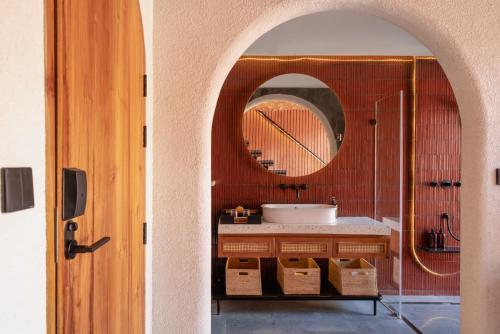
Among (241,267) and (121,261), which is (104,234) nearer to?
(121,261)

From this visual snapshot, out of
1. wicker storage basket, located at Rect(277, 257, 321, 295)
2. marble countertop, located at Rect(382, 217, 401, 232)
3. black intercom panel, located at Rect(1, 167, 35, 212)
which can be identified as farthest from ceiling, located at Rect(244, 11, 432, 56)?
black intercom panel, located at Rect(1, 167, 35, 212)

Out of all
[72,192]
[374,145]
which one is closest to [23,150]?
[72,192]

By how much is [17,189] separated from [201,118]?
125 cm

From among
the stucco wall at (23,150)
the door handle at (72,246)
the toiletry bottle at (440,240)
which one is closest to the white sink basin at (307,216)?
the toiletry bottle at (440,240)

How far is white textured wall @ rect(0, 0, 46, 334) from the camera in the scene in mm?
731

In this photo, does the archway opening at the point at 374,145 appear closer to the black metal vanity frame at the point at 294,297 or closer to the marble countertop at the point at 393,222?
the marble countertop at the point at 393,222

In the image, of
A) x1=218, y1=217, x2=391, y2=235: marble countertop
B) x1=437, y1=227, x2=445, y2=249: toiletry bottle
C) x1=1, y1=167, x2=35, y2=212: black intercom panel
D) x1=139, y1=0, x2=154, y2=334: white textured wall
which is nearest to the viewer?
x1=1, y1=167, x2=35, y2=212: black intercom panel

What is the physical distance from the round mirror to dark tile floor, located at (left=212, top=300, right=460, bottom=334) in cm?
141

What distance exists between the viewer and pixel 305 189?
396 centimetres

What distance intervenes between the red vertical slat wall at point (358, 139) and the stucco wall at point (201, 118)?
6.48ft

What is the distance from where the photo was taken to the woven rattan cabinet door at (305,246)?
331 centimetres

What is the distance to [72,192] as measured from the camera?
38.0 inches

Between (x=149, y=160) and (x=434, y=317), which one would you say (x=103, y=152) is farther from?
(x=434, y=317)

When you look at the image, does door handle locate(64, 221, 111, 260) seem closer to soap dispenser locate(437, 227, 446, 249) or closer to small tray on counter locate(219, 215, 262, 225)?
small tray on counter locate(219, 215, 262, 225)
